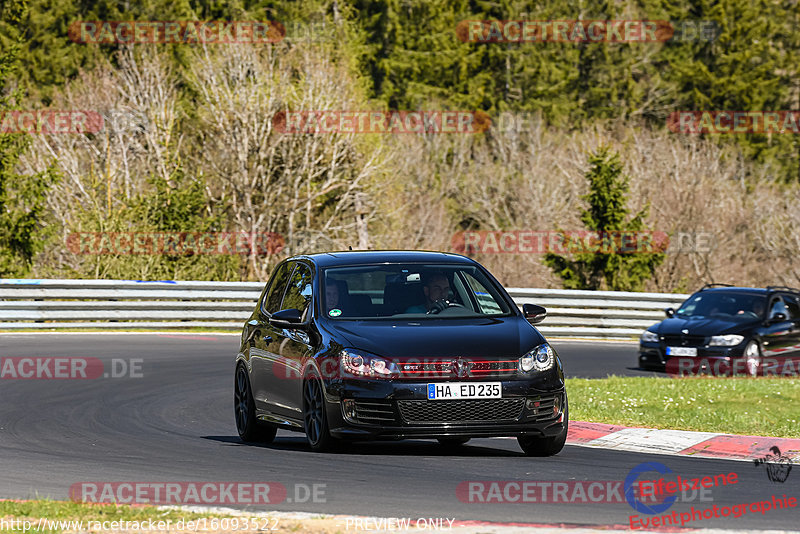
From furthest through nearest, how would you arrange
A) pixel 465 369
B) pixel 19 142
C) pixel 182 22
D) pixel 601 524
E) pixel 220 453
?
pixel 182 22 < pixel 19 142 < pixel 220 453 < pixel 465 369 < pixel 601 524

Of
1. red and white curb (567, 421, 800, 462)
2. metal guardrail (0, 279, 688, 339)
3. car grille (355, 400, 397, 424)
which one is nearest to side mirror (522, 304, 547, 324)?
red and white curb (567, 421, 800, 462)

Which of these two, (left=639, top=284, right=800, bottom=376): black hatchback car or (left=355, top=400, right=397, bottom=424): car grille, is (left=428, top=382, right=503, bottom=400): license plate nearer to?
(left=355, top=400, right=397, bottom=424): car grille

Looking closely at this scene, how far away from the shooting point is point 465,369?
1024 cm

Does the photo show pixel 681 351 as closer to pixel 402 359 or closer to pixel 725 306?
pixel 725 306

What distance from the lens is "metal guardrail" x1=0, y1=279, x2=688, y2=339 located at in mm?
25797

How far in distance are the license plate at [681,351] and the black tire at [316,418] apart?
12.2m

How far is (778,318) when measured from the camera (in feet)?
76.0

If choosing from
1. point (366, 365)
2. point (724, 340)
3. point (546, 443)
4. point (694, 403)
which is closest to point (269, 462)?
point (366, 365)

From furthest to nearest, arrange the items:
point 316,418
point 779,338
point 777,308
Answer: point 777,308 → point 779,338 → point 316,418

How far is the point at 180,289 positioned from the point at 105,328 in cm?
172

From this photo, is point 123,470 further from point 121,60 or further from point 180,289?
point 121,60

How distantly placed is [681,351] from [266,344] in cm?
1173

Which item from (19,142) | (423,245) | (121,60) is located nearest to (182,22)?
(121,60)

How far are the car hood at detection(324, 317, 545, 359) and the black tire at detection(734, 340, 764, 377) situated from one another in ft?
40.3
